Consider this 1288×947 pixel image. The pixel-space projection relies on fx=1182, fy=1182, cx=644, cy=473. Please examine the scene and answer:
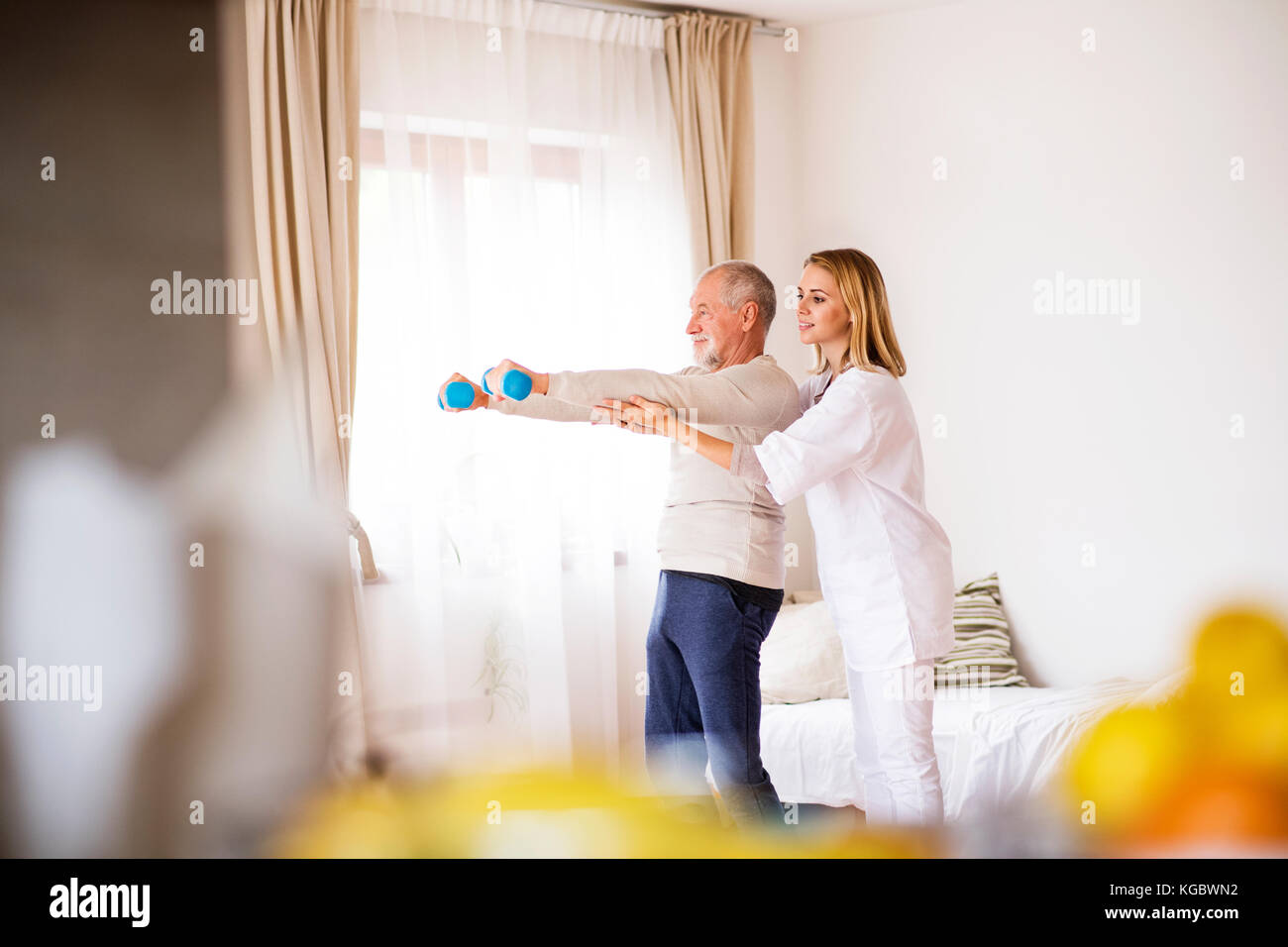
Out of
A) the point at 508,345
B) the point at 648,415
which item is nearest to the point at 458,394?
the point at 648,415

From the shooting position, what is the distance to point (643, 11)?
3750 mm

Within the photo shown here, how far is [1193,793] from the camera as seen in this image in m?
2.63

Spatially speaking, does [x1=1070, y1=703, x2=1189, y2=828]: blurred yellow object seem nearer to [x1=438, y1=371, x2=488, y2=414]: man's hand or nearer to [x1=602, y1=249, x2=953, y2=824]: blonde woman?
[x1=602, y1=249, x2=953, y2=824]: blonde woman

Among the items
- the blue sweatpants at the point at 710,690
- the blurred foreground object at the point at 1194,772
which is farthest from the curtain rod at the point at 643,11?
the blurred foreground object at the point at 1194,772

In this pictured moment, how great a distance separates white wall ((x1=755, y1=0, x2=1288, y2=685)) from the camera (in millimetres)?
3072

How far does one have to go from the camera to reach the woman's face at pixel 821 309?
226 cm

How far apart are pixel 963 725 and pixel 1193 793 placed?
54 centimetres

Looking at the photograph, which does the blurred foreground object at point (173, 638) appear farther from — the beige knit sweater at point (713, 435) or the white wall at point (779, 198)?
the white wall at point (779, 198)

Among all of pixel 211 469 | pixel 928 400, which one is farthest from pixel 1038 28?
pixel 211 469

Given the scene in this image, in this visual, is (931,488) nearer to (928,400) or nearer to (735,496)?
(928,400)

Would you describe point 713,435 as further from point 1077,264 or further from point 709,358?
point 1077,264

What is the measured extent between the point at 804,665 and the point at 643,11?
210 cm

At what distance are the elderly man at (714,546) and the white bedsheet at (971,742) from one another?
0.56m

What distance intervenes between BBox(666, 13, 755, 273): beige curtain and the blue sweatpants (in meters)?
1.83
